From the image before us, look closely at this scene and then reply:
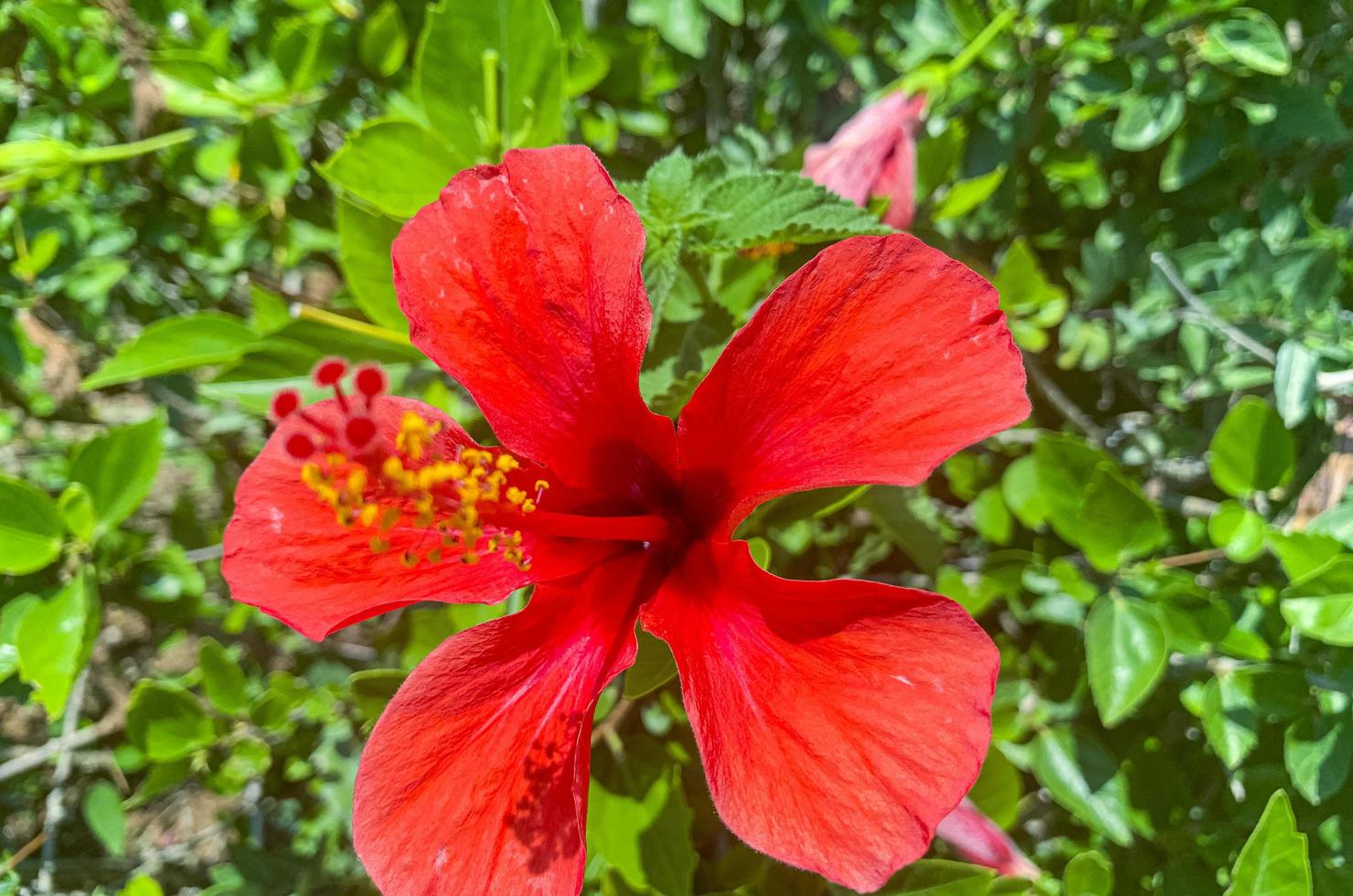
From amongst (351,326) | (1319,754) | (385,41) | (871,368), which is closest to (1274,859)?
(1319,754)

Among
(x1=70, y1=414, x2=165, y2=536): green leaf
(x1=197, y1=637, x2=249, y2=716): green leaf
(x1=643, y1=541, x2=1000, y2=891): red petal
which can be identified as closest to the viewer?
(x1=643, y1=541, x2=1000, y2=891): red petal

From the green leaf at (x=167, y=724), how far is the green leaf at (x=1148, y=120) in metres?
1.58

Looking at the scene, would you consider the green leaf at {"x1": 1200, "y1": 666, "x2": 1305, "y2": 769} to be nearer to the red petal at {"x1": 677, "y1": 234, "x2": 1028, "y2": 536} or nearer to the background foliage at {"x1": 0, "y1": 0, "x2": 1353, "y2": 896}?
the background foliage at {"x1": 0, "y1": 0, "x2": 1353, "y2": 896}

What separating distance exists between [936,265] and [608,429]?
36cm

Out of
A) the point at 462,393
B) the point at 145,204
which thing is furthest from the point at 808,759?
the point at 145,204

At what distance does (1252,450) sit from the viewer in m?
1.09

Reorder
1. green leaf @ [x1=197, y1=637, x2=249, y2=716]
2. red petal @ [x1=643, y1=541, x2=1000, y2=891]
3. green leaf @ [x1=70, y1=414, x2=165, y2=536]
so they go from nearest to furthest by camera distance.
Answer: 1. red petal @ [x1=643, y1=541, x2=1000, y2=891]
2. green leaf @ [x1=70, y1=414, x2=165, y2=536]
3. green leaf @ [x1=197, y1=637, x2=249, y2=716]

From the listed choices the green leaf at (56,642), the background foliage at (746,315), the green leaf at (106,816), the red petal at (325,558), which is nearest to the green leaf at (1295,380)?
the background foliage at (746,315)

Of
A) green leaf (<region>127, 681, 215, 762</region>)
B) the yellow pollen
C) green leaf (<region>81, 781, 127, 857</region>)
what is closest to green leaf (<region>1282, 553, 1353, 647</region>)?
the yellow pollen

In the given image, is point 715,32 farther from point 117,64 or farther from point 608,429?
point 608,429

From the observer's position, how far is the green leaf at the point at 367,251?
1.14 meters

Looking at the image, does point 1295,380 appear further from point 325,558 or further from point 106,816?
point 106,816

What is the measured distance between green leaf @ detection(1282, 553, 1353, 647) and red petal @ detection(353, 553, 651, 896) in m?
0.69

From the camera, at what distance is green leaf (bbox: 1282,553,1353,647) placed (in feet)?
2.94
